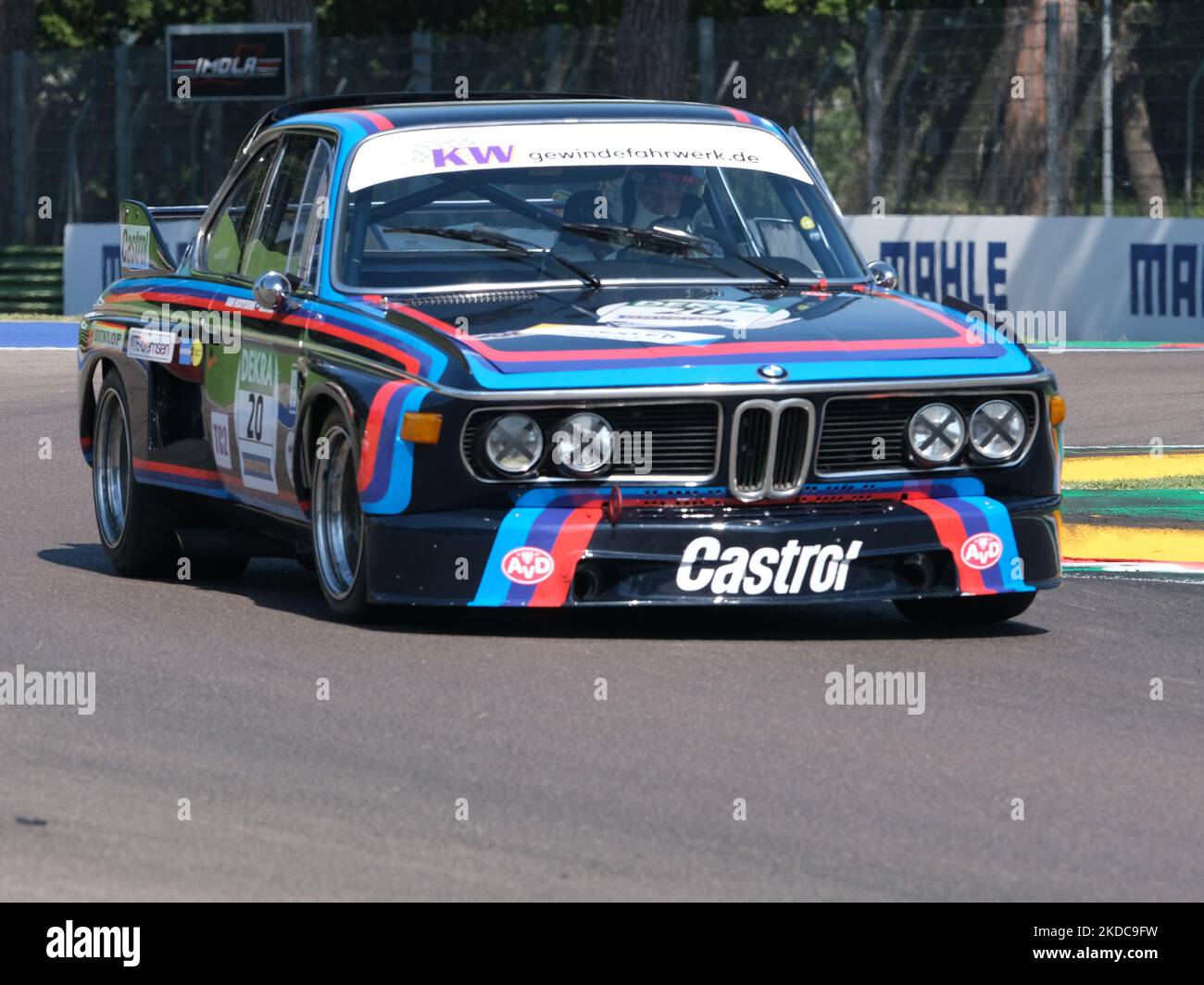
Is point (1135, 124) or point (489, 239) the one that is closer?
point (489, 239)

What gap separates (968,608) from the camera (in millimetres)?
8516

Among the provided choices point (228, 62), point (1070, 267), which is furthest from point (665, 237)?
point (228, 62)

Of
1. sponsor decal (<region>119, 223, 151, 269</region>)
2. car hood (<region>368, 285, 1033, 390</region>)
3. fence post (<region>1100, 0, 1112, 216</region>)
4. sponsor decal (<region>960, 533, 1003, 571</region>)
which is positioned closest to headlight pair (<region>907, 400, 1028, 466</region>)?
car hood (<region>368, 285, 1033, 390</region>)

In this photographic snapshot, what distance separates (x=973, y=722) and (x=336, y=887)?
7.69ft

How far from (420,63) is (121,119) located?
14.9ft

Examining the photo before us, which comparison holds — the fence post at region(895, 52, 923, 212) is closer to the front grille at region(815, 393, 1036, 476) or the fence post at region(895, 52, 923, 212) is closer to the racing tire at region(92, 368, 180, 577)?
the racing tire at region(92, 368, 180, 577)

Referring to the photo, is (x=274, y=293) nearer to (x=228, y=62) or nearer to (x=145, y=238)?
(x=145, y=238)

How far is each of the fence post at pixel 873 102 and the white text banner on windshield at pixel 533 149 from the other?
16.7 metres

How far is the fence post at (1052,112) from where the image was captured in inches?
956

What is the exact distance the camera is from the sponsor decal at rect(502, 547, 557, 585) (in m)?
7.74

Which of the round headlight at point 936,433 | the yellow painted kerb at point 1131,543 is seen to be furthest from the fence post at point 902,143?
the round headlight at point 936,433

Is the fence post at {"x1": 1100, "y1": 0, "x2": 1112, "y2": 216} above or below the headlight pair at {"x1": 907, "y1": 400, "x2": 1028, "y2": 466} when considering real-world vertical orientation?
above

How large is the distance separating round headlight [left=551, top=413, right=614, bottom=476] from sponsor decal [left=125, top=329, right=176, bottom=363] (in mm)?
2452
